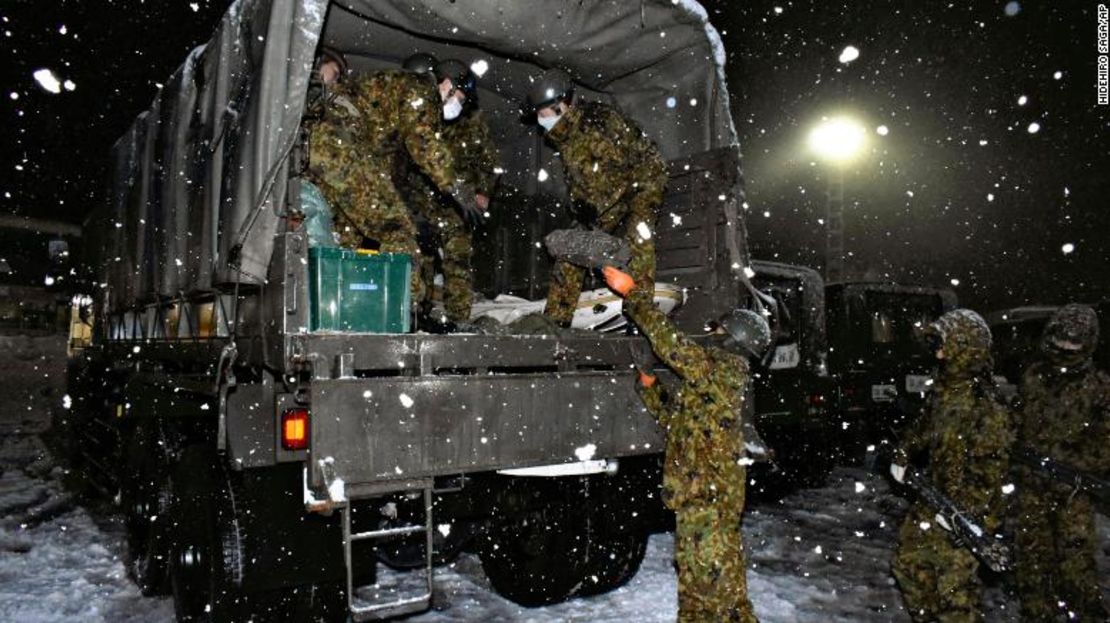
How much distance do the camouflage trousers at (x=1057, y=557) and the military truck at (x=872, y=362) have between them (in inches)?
173

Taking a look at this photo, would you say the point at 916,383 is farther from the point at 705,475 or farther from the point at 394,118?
the point at 394,118

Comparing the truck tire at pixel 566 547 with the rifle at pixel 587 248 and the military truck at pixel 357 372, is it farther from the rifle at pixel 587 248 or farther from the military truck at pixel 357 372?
the rifle at pixel 587 248

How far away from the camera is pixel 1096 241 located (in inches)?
799

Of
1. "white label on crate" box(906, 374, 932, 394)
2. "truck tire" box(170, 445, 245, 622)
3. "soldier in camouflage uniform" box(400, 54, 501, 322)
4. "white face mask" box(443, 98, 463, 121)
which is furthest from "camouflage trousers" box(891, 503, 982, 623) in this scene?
"white label on crate" box(906, 374, 932, 394)

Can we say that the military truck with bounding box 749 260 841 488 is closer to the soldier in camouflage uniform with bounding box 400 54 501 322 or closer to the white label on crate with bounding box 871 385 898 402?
the white label on crate with bounding box 871 385 898 402

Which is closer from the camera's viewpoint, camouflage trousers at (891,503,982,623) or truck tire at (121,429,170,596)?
camouflage trousers at (891,503,982,623)

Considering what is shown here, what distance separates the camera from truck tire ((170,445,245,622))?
294 centimetres

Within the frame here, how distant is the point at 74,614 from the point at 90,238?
499cm

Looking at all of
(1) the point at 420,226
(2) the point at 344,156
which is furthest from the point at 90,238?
(2) the point at 344,156

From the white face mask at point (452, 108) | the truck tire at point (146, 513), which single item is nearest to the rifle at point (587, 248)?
the white face mask at point (452, 108)

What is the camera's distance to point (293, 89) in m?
3.19

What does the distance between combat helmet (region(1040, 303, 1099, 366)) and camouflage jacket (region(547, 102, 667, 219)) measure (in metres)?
2.49

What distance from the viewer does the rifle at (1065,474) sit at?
3.93 metres

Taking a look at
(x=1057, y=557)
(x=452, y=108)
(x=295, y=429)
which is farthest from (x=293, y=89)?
(x=1057, y=557)
